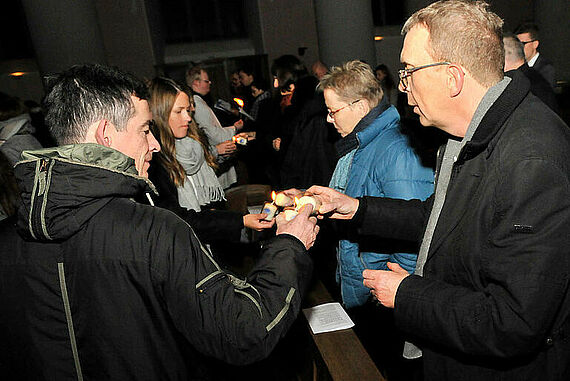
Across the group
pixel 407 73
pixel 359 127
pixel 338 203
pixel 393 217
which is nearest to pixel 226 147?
pixel 359 127

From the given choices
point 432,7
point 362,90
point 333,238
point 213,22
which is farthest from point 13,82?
point 432,7

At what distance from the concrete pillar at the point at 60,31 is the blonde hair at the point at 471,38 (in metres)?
8.41

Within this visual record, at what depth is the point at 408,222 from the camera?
2.08m

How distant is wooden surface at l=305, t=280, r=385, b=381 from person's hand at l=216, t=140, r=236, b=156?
256 cm

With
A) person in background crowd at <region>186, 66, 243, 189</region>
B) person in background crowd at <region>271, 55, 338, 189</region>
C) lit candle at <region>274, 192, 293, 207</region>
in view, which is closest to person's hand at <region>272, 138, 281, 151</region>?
person in background crowd at <region>186, 66, 243, 189</region>

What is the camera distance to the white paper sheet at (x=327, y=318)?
234 cm

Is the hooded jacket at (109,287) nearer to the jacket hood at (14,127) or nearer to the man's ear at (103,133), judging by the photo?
the man's ear at (103,133)

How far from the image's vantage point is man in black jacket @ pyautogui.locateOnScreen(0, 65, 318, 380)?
123cm

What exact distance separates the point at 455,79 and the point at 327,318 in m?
1.54

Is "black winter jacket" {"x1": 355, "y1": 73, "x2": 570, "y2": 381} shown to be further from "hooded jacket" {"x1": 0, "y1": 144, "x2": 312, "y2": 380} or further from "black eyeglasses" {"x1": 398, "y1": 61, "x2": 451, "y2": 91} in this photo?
"hooded jacket" {"x1": 0, "y1": 144, "x2": 312, "y2": 380}

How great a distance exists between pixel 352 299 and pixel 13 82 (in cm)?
1496

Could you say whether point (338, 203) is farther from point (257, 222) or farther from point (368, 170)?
point (257, 222)

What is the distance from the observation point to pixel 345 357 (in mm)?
2133

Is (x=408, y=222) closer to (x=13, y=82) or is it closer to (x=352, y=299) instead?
(x=352, y=299)
